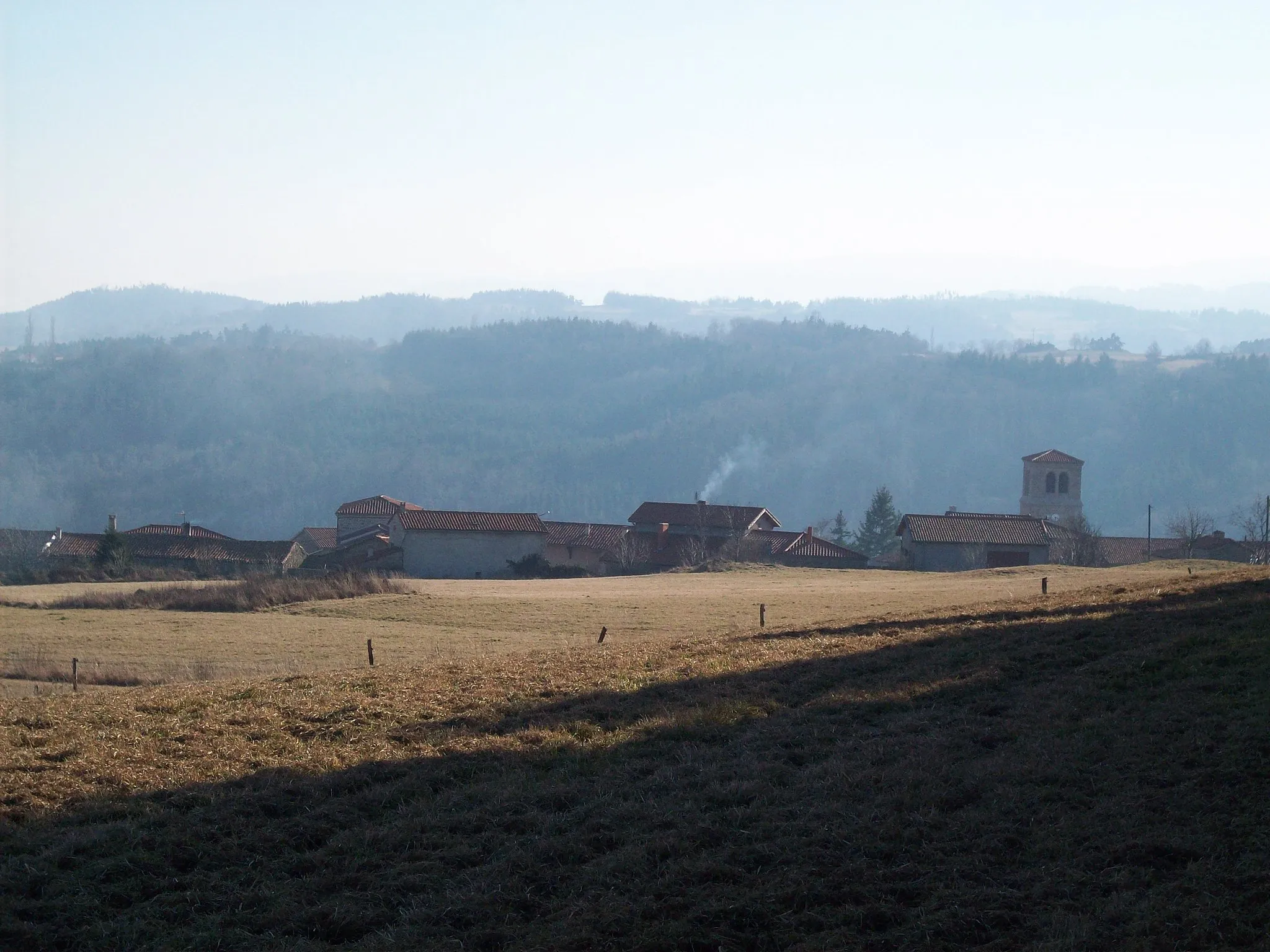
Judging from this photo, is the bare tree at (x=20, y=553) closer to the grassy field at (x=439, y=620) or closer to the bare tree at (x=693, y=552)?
the grassy field at (x=439, y=620)

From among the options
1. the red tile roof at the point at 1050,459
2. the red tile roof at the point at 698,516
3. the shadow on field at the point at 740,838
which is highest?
the red tile roof at the point at 1050,459

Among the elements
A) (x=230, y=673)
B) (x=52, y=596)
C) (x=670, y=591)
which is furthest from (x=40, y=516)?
(x=230, y=673)

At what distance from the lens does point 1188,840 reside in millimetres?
8398

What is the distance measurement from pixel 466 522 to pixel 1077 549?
43132 millimetres

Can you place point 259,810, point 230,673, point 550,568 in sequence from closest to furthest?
1. point 259,810
2. point 230,673
3. point 550,568

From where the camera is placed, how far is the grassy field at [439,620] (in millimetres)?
26656

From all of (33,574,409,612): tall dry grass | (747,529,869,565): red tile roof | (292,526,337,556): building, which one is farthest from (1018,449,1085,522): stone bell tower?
(33,574,409,612): tall dry grass

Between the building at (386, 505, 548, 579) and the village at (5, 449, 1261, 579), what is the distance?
86 mm

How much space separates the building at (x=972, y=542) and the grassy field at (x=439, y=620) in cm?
2503

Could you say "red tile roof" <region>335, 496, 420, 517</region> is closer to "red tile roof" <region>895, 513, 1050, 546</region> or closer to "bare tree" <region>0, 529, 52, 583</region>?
"bare tree" <region>0, 529, 52, 583</region>

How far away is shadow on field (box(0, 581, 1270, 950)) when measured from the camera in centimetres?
779

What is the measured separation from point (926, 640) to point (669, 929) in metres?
11.3

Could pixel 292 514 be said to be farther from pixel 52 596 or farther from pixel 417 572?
pixel 52 596

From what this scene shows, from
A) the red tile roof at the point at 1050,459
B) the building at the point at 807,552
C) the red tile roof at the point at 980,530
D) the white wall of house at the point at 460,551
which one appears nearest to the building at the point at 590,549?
the white wall of house at the point at 460,551
